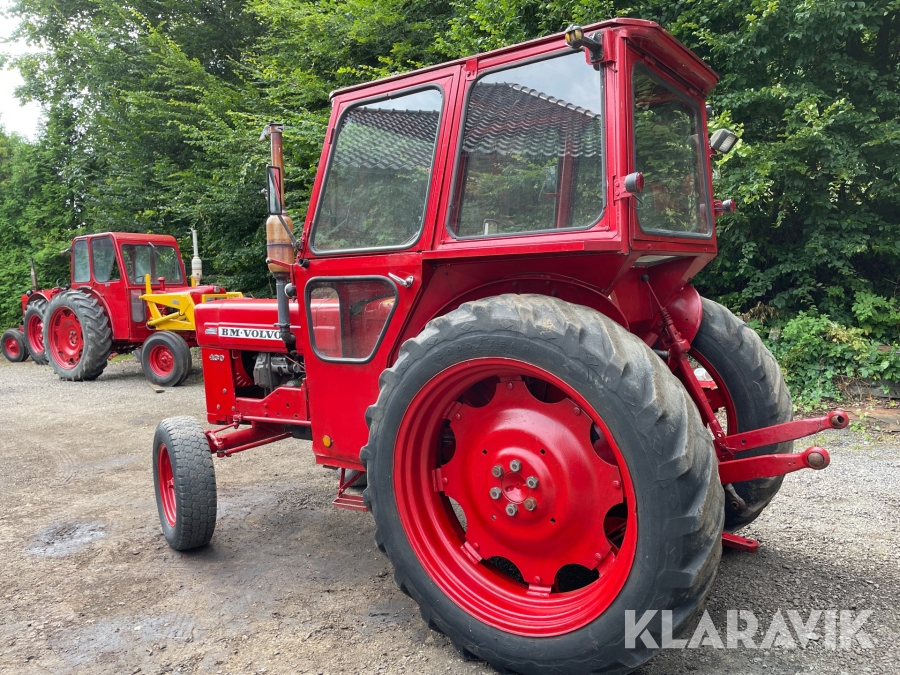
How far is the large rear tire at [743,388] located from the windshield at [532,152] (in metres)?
1.15

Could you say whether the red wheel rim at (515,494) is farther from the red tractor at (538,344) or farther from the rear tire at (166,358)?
the rear tire at (166,358)

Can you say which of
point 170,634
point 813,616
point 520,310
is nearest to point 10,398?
point 170,634

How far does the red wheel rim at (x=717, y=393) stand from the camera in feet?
9.59

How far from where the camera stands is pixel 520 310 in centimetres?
209

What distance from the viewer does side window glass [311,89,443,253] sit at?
2.58 m

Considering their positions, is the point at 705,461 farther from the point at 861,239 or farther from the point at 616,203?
the point at 861,239

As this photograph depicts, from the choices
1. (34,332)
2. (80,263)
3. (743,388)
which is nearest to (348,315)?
(743,388)

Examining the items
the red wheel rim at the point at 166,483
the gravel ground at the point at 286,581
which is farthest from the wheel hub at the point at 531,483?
the red wheel rim at the point at 166,483

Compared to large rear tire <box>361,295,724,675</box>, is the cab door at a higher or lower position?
higher

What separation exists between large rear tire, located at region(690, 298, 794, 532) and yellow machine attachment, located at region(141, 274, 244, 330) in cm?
681

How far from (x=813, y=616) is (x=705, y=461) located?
107 cm

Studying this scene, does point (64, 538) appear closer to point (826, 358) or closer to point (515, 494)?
point (515, 494)

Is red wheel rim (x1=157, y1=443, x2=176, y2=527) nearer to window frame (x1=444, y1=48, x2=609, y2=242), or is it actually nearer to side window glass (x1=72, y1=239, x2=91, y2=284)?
window frame (x1=444, y1=48, x2=609, y2=242)

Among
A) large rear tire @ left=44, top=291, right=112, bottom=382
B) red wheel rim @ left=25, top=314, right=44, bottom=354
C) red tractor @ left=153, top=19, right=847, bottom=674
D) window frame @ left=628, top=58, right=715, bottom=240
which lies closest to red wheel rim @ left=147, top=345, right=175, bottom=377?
large rear tire @ left=44, top=291, right=112, bottom=382
